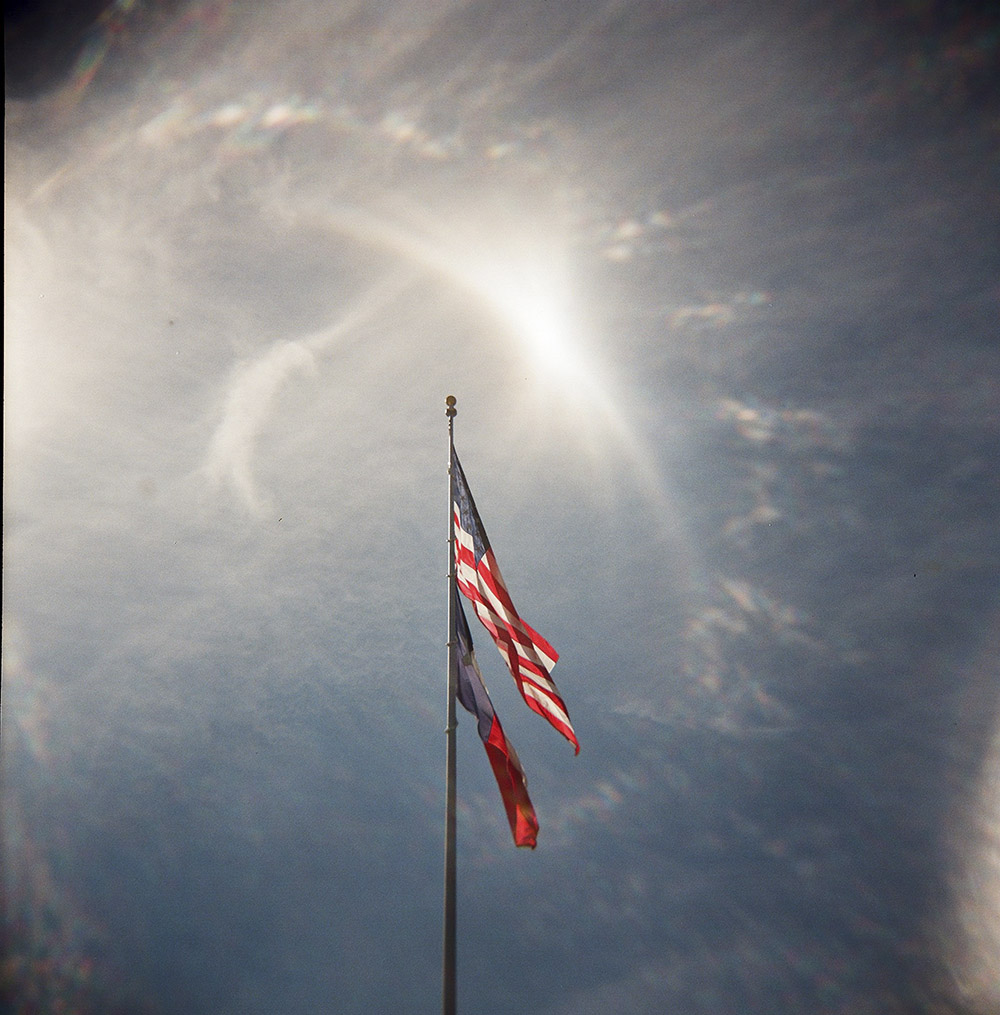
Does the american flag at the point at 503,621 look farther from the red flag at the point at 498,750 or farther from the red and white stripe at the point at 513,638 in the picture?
the red flag at the point at 498,750

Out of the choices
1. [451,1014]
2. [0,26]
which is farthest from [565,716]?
[0,26]

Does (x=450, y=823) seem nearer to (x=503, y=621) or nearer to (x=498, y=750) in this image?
(x=498, y=750)

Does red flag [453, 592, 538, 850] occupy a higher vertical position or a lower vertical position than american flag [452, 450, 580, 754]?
lower

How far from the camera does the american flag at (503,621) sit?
14188 millimetres

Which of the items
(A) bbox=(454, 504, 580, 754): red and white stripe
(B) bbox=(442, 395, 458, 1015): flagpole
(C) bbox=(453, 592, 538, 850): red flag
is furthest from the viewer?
(A) bbox=(454, 504, 580, 754): red and white stripe

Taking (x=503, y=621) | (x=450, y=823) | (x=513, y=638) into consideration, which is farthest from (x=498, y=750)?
(x=503, y=621)

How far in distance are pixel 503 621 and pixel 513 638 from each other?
317mm

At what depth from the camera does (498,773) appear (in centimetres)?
1295

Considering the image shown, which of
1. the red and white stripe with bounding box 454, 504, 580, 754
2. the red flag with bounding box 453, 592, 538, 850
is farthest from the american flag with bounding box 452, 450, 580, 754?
the red flag with bounding box 453, 592, 538, 850

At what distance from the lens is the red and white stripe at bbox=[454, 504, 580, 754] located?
14.2m

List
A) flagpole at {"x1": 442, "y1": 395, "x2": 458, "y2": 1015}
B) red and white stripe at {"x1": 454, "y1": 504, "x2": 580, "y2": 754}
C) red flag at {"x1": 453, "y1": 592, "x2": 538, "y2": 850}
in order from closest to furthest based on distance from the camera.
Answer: flagpole at {"x1": 442, "y1": 395, "x2": 458, "y2": 1015}, red flag at {"x1": 453, "y1": 592, "x2": 538, "y2": 850}, red and white stripe at {"x1": 454, "y1": 504, "x2": 580, "y2": 754}

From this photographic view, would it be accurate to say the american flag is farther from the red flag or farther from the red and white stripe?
the red flag

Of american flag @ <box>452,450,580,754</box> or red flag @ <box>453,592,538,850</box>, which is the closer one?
red flag @ <box>453,592,538,850</box>

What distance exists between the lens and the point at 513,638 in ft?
47.1
